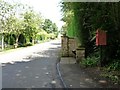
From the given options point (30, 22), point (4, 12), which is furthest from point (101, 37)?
point (30, 22)

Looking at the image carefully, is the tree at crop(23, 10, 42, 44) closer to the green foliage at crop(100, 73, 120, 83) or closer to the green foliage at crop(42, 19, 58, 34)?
the green foliage at crop(100, 73, 120, 83)

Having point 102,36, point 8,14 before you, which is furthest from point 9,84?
point 8,14

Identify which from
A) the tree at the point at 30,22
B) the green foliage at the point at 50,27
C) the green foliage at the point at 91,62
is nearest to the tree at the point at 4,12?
the tree at the point at 30,22

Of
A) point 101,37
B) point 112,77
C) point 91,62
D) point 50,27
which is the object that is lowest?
point 112,77

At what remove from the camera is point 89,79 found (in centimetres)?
959

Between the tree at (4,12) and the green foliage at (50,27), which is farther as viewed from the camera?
the green foliage at (50,27)

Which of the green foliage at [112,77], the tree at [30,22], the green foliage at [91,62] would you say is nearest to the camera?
the green foliage at [112,77]

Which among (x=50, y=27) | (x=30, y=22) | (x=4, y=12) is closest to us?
(x=4, y=12)

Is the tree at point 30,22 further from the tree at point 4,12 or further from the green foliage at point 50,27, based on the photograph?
the green foliage at point 50,27

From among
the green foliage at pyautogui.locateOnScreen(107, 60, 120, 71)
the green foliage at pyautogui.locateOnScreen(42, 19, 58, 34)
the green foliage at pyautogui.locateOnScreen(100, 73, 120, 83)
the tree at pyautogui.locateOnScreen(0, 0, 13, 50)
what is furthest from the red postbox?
the green foliage at pyautogui.locateOnScreen(42, 19, 58, 34)

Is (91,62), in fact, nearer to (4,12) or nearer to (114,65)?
(114,65)

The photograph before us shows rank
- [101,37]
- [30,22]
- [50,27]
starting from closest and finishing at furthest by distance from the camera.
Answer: [101,37], [30,22], [50,27]

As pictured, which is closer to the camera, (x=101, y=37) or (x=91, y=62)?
(x=101, y=37)

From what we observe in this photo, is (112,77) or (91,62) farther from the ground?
(91,62)
